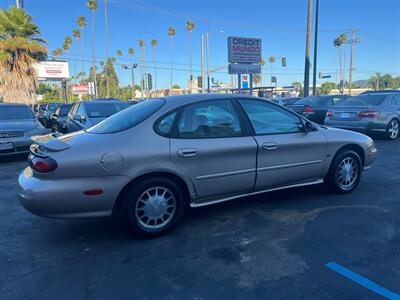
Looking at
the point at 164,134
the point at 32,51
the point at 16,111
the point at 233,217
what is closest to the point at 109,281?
the point at 164,134

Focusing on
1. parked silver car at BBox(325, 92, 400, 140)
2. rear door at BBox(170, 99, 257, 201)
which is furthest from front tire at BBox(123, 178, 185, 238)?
parked silver car at BBox(325, 92, 400, 140)

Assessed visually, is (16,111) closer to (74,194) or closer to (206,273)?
(74,194)

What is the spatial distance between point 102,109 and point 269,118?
603 centimetres

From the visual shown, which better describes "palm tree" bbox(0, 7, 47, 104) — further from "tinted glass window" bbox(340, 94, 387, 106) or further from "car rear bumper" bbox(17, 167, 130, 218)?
"car rear bumper" bbox(17, 167, 130, 218)

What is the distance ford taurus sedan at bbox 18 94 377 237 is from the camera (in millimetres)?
3210

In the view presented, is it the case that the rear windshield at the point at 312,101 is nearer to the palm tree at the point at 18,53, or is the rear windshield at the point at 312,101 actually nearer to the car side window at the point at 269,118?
the car side window at the point at 269,118

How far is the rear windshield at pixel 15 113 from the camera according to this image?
8883mm

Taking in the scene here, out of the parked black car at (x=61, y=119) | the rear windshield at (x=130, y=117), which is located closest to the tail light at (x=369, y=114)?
the rear windshield at (x=130, y=117)

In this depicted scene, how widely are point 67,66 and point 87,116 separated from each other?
1868 inches

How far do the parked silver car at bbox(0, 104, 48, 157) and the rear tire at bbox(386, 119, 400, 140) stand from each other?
9825 mm

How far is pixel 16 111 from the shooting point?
9.21 meters

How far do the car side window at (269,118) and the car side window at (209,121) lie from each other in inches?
9.5

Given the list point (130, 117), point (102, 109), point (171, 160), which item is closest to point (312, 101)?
point (102, 109)

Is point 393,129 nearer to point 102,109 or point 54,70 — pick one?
point 102,109
